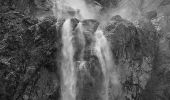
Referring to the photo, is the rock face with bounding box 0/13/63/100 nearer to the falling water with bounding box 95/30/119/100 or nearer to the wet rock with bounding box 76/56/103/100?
the wet rock with bounding box 76/56/103/100

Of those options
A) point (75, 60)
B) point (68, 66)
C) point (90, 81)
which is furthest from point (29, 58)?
point (90, 81)

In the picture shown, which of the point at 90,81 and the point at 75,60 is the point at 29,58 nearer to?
the point at 75,60

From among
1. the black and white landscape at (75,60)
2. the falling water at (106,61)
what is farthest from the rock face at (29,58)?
the falling water at (106,61)

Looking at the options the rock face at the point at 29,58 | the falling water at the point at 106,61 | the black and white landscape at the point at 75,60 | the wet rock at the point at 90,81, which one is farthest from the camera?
the falling water at the point at 106,61

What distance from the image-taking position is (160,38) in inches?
1195

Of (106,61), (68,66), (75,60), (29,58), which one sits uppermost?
(29,58)

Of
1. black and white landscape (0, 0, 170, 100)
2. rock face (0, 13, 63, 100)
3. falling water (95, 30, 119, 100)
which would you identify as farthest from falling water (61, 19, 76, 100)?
falling water (95, 30, 119, 100)

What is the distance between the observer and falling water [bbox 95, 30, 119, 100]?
76.2 ft

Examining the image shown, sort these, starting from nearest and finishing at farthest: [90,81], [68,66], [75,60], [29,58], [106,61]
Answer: [29,58], [90,81], [68,66], [75,60], [106,61]

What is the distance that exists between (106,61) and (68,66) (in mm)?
3866

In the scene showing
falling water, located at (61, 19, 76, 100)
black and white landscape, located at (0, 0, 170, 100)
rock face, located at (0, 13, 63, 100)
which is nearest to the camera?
rock face, located at (0, 13, 63, 100)

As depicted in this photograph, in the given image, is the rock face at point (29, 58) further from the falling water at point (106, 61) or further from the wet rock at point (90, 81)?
the falling water at point (106, 61)

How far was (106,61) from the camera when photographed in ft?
77.9

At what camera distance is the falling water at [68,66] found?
21892 millimetres
